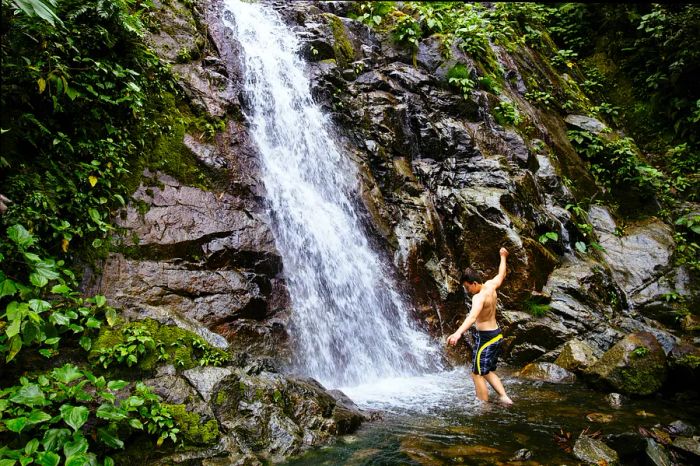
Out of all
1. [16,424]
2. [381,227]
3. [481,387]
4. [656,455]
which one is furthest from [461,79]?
[16,424]

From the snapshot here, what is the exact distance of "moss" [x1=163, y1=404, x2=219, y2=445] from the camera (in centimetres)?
392

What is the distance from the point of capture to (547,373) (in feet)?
25.3

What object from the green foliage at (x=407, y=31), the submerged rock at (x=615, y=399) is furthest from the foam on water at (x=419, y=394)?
the green foliage at (x=407, y=31)

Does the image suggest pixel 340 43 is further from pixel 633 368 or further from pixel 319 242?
pixel 633 368

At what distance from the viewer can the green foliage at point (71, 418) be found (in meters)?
3.06

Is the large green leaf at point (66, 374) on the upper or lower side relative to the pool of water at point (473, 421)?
upper

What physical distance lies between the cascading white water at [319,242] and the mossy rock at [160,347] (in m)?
2.26

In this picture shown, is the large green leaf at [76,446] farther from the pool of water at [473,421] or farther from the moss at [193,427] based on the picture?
the pool of water at [473,421]

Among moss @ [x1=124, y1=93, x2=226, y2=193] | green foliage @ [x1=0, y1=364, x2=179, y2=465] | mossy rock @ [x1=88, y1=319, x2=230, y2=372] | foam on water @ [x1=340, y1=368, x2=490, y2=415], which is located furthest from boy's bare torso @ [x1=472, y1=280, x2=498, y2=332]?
moss @ [x1=124, y1=93, x2=226, y2=193]

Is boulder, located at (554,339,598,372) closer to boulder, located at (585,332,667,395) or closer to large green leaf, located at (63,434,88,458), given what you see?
boulder, located at (585,332,667,395)

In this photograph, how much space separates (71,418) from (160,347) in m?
1.46

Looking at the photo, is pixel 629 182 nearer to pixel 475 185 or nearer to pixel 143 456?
pixel 475 185

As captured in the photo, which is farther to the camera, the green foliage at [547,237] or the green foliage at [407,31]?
the green foliage at [407,31]

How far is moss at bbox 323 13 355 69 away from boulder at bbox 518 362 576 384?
9.85 meters
